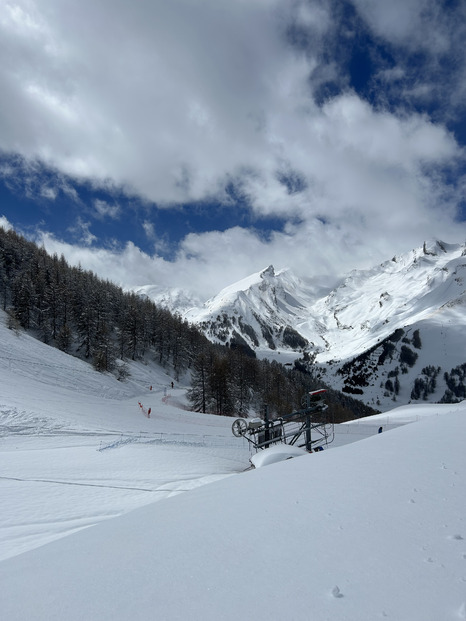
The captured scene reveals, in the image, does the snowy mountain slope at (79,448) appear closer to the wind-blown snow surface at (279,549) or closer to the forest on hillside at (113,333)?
the wind-blown snow surface at (279,549)

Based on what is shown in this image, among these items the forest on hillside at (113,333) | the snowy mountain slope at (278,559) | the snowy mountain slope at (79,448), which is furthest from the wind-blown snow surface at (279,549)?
the forest on hillside at (113,333)

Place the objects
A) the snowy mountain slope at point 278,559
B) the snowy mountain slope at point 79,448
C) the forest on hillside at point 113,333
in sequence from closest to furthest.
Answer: the snowy mountain slope at point 278,559 → the snowy mountain slope at point 79,448 → the forest on hillside at point 113,333

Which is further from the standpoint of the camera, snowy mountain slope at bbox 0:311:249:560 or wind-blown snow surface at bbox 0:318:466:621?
snowy mountain slope at bbox 0:311:249:560

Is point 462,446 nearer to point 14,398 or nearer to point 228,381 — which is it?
point 14,398

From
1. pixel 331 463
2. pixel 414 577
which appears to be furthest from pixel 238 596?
pixel 331 463

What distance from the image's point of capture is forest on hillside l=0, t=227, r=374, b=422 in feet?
197

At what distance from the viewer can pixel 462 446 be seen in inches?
286

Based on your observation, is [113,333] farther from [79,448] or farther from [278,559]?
[278,559]

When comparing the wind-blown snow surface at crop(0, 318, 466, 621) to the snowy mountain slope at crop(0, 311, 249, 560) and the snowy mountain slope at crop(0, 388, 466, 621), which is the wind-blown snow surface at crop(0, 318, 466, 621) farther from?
the snowy mountain slope at crop(0, 311, 249, 560)

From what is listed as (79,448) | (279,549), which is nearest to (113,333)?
(79,448)

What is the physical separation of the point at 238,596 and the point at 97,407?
38.4 m

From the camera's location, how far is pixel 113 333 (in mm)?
83875

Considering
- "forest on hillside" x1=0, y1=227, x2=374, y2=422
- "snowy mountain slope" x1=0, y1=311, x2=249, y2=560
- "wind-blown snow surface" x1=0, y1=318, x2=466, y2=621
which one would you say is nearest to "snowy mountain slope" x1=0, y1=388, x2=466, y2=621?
"wind-blown snow surface" x1=0, y1=318, x2=466, y2=621

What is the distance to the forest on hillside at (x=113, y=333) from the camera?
60.1 m
